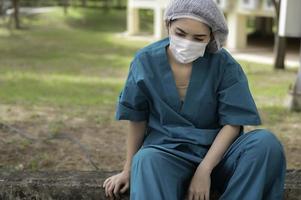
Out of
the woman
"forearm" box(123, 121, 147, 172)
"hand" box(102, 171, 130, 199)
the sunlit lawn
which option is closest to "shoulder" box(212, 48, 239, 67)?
the woman

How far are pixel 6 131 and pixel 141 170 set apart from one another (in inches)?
99.8

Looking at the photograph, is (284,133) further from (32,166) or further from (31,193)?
(31,193)

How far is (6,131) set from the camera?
4.30m

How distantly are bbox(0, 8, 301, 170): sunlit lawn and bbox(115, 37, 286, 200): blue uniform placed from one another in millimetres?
1599

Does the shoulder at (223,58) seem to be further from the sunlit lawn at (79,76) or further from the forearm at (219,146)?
the sunlit lawn at (79,76)

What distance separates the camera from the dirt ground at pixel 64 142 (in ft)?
11.8

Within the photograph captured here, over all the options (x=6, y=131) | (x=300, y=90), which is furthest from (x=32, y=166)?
(x=300, y=90)

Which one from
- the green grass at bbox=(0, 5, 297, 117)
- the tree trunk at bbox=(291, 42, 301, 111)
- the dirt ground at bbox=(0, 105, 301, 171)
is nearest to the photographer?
the dirt ground at bbox=(0, 105, 301, 171)

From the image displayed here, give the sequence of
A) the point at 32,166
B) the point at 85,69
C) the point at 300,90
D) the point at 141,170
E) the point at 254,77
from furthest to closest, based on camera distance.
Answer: the point at 85,69
the point at 254,77
the point at 300,90
the point at 32,166
the point at 141,170

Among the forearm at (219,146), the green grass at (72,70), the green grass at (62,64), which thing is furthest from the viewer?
the green grass at (62,64)

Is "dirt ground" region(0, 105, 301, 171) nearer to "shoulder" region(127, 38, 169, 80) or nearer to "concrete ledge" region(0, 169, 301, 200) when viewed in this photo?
"concrete ledge" region(0, 169, 301, 200)

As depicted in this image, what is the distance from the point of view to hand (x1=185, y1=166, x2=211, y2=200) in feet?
6.79

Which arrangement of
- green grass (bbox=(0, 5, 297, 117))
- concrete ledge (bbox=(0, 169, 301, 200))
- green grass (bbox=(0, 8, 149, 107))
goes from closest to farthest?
concrete ledge (bbox=(0, 169, 301, 200)), green grass (bbox=(0, 5, 297, 117)), green grass (bbox=(0, 8, 149, 107))

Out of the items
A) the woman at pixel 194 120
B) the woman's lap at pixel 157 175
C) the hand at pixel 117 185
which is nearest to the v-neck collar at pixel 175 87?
the woman at pixel 194 120
